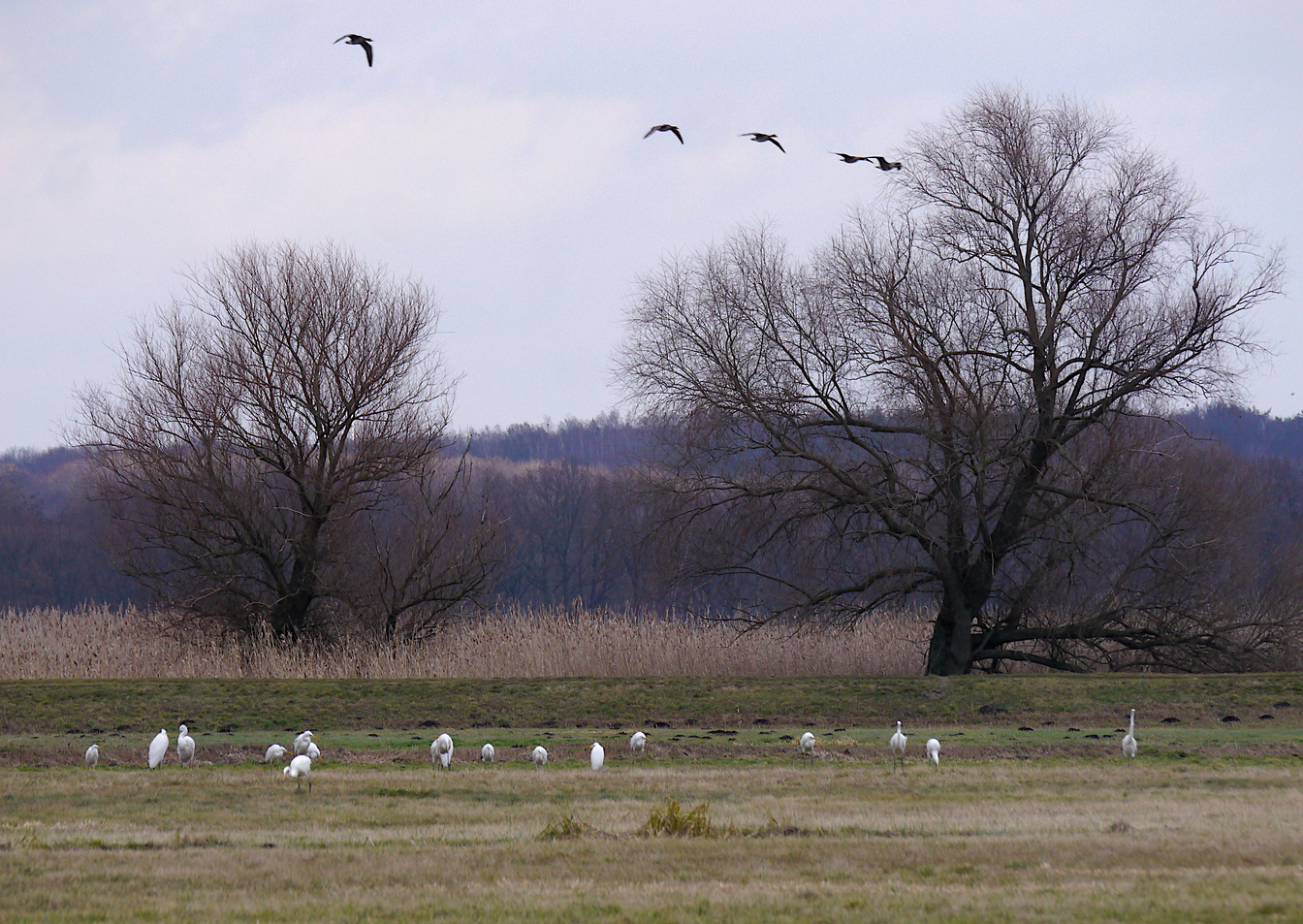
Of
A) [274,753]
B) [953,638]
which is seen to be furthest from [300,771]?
[953,638]

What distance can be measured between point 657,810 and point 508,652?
54.3ft

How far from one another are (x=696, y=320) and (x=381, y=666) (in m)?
9.11

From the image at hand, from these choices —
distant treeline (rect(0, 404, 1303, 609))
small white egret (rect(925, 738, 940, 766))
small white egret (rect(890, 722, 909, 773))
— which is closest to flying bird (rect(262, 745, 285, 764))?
small white egret (rect(890, 722, 909, 773))

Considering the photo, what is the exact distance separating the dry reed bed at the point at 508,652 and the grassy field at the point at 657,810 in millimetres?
5965

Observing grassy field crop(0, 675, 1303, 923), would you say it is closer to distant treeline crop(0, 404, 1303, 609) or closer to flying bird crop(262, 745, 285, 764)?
flying bird crop(262, 745, 285, 764)

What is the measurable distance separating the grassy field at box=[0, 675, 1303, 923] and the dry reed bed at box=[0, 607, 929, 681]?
235 inches

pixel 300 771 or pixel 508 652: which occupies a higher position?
pixel 300 771

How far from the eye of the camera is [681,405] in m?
25.9

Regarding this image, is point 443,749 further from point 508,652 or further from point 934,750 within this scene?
point 508,652

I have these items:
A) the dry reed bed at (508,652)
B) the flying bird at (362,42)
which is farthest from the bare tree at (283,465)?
the flying bird at (362,42)

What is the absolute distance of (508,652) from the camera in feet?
82.4

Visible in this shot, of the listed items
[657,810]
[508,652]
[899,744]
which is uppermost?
[657,810]

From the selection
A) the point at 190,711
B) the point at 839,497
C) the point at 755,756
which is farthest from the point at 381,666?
the point at 755,756

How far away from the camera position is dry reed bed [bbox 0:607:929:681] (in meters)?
24.5
